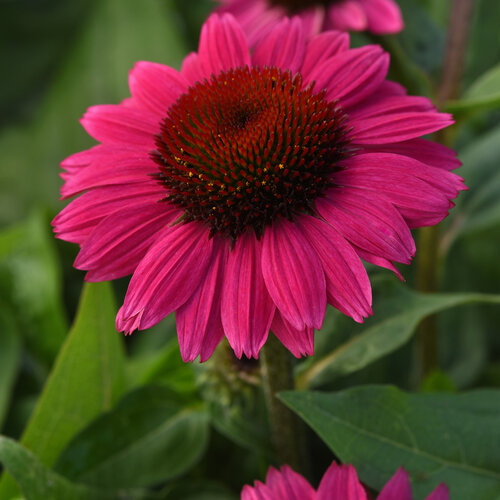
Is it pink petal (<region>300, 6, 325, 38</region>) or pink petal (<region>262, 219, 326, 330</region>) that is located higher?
pink petal (<region>300, 6, 325, 38</region>)

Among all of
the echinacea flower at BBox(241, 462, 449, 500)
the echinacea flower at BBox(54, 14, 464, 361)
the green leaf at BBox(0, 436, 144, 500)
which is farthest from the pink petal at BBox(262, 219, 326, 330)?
the green leaf at BBox(0, 436, 144, 500)

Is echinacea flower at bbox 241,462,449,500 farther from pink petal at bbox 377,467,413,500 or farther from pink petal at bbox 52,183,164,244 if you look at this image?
pink petal at bbox 52,183,164,244

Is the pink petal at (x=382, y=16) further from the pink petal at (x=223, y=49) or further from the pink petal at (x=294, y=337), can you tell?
the pink petal at (x=294, y=337)

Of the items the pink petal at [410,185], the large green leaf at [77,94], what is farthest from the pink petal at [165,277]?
the large green leaf at [77,94]

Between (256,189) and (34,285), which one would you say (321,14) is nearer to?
(256,189)

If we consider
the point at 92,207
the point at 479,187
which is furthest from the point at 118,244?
the point at 479,187
